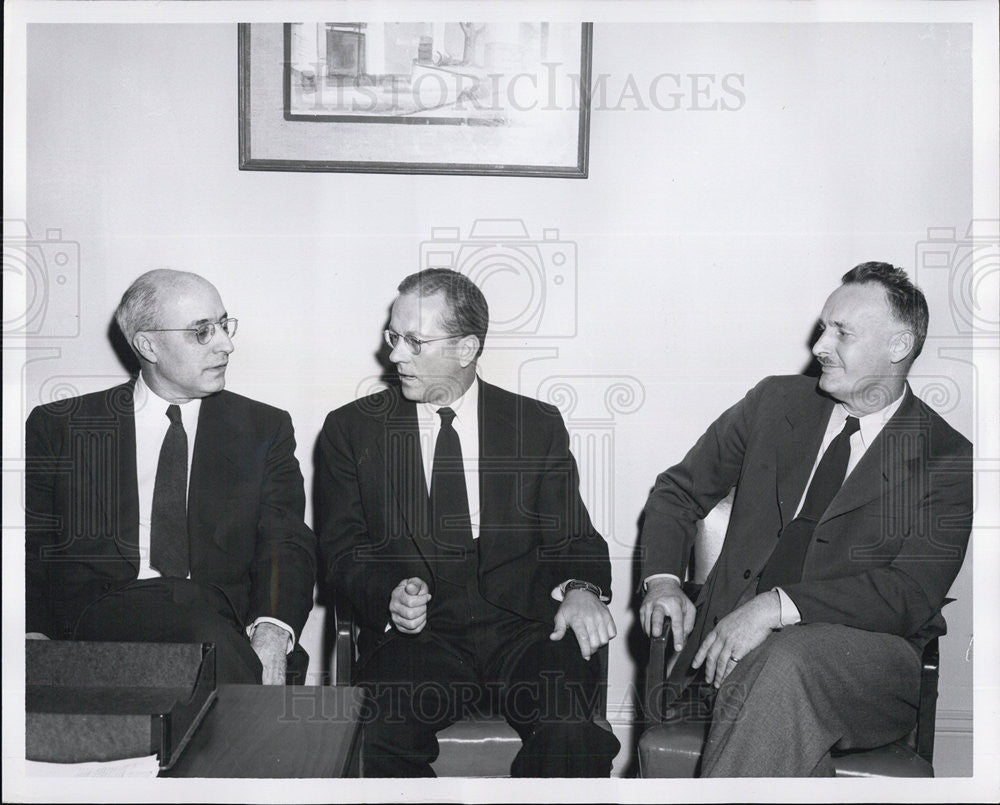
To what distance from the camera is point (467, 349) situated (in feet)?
8.59

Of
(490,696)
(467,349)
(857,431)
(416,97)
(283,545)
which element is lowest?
(490,696)

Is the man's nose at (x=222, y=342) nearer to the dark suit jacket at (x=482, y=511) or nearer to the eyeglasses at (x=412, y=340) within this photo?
the dark suit jacket at (x=482, y=511)

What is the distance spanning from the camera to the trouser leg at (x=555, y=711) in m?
2.33

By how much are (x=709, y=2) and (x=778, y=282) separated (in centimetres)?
77

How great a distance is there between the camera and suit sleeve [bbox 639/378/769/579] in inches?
104

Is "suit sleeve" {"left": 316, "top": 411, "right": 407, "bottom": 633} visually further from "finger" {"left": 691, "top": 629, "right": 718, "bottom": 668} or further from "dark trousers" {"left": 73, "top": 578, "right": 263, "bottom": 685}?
"finger" {"left": 691, "top": 629, "right": 718, "bottom": 668}

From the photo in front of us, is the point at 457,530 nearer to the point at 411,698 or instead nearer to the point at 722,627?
the point at 411,698

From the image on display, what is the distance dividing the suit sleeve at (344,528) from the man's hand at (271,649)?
0.62 feet

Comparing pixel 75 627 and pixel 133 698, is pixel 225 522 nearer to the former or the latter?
pixel 75 627

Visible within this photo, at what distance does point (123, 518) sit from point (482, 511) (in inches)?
37.8

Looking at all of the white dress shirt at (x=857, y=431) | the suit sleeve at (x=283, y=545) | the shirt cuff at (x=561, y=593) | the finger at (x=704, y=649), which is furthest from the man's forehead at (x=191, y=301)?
the white dress shirt at (x=857, y=431)

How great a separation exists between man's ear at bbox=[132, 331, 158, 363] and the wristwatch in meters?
1.26

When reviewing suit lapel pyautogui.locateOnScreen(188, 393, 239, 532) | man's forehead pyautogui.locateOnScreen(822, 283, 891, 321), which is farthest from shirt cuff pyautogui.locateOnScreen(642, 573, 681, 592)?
suit lapel pyautogui.locateOnScreen(188, 393, 239, 532)

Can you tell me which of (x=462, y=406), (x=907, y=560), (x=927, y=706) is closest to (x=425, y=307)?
(x=462, y=406)
